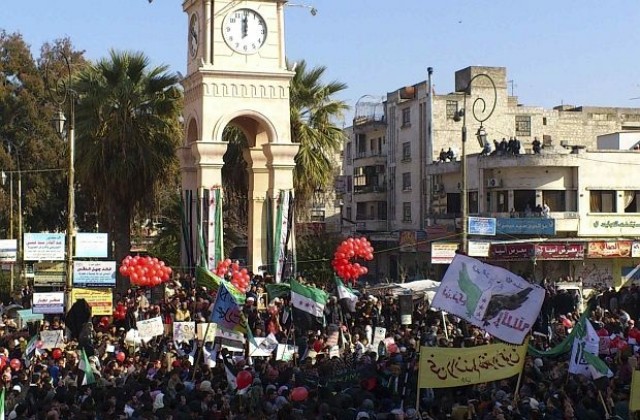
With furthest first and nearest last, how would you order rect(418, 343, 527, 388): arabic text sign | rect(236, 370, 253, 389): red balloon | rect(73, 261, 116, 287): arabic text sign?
rect(73, 261, 116, 287): arabic text sign, rect(236, 370, 253, 389): red balloon, rect(418, 343, 527, 388): arabic text sign

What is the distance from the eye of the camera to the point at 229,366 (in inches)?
779

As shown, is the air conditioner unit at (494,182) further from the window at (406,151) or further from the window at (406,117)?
the window at (406,117)

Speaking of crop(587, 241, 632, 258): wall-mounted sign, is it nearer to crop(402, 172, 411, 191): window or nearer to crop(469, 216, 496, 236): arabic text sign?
crop(469, 216, 496, 236): arabic text sign

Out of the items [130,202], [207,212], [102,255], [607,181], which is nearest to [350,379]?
[102,255]

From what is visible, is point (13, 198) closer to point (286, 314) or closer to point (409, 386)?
point (286, 314)

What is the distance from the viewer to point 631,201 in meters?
47.1

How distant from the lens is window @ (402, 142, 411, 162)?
5406cm

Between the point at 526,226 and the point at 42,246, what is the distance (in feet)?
71.1

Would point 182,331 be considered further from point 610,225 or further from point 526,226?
point 610,225

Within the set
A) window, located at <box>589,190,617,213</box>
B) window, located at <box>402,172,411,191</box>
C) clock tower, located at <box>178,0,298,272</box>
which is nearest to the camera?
clock tower, located at <box>178,0,298,272</box>

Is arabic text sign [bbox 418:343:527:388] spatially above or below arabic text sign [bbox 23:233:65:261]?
below

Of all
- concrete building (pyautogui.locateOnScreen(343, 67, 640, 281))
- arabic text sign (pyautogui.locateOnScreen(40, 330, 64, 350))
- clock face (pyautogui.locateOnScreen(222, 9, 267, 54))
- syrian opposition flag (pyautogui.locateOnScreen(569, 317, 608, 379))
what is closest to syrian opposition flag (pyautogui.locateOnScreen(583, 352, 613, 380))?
syrian opposition flag (pyautogui.locateOnScreen(569, 317, 608, 379))

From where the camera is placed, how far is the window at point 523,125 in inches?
2136

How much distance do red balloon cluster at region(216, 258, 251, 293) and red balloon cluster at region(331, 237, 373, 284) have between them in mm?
2483
